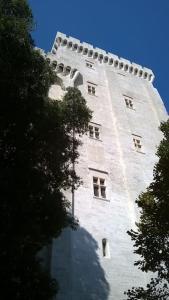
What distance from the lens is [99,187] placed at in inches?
961

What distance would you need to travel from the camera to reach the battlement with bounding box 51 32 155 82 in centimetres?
3984

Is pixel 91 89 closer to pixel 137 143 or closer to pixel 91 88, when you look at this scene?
pixel 91 88

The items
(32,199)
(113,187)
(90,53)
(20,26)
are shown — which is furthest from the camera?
(90,53)

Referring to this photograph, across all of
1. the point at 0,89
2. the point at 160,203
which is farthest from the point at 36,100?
the point at 160,203

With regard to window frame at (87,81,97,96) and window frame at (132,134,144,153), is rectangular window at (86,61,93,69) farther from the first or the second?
→ window frame at (132,134,144,153)

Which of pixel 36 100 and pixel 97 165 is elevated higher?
pixel 97 165

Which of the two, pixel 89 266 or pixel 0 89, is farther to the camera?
pixel 89 266

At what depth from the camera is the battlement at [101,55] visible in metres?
39.8

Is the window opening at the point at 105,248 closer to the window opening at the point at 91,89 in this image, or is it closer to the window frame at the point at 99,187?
the window frame at the point at 99,187

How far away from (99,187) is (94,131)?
6.05 metres

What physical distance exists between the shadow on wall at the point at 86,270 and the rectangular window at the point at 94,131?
9.51 meters

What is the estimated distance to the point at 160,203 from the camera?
13516mm

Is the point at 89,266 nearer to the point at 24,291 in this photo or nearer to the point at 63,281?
the point at 63,281

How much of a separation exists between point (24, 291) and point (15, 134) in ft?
17.8
